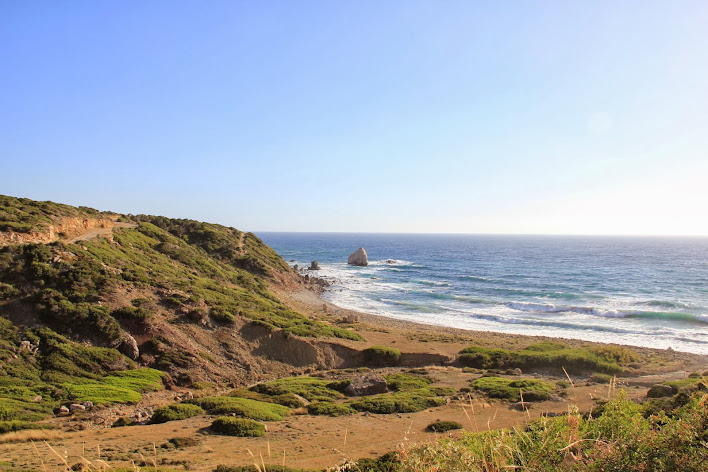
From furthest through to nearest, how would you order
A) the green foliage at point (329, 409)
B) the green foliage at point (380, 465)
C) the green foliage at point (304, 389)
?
the green foliage at point (304, 389) → the green foliage at point (329, 409) → the green foliage at point (380, 465)

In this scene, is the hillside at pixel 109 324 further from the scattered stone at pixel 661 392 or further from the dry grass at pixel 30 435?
the scattered stone at pixel 661 392

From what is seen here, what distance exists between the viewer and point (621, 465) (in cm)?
470

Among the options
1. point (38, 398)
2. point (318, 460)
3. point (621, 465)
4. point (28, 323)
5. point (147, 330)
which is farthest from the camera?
point (147, 330)

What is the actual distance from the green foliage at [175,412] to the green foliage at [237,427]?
206 cm

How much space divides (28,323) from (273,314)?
1865 cm

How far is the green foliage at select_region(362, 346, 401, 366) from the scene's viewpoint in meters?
30.7

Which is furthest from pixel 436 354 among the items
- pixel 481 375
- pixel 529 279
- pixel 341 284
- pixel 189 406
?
pixel 529 279

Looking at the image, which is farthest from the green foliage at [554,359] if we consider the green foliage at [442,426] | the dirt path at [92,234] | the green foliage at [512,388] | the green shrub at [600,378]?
the dirt path at [92,234]

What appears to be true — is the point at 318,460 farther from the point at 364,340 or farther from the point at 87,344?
the point at 364,340

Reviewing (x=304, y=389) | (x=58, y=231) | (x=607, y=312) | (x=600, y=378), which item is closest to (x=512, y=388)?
(x=600, y=378)

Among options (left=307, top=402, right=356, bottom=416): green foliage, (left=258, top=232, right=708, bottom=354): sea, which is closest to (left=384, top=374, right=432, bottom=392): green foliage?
(left=307, top=402, right=356, bottom=416): green foliage

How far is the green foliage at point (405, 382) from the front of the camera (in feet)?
76.7

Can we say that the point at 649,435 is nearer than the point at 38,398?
Yes

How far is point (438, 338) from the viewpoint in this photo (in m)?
37.2
